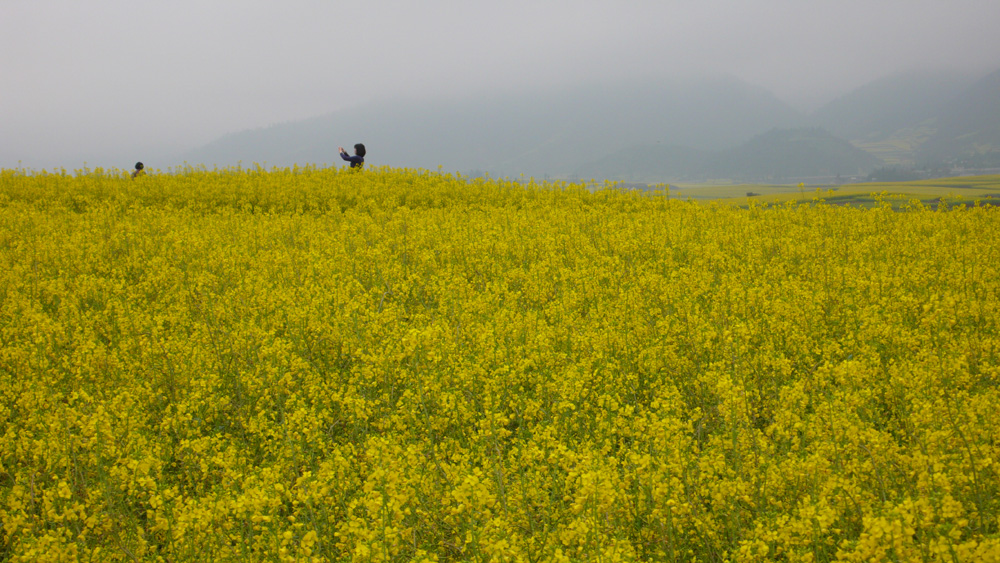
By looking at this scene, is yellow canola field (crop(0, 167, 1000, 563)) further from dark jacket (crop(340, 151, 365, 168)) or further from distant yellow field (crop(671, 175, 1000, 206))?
dark jacket (crop(340, 151, 365, 168))

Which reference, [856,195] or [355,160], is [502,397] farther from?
[856,195]

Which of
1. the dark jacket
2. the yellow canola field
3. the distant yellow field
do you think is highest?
the dark jacket

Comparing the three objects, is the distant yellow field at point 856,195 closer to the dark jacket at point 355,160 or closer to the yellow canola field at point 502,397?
the yellow canola field at point 502,397

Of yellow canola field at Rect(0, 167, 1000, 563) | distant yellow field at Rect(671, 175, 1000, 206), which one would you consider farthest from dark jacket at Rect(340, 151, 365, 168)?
distant yellow field at Rect(671, 175, 1000, 206)

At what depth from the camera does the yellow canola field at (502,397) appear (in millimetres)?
2658

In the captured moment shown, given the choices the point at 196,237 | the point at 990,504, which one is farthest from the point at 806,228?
the point at 196,237

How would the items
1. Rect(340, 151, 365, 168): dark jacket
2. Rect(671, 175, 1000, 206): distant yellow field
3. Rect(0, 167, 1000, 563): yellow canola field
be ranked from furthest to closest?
1. Rect(340, 151, 365, 168): dark jacket
2. Rect(671, 175, 1000, 206): distant yellow field
3. Rect(0, 167, 1000, 563): yellow canola field

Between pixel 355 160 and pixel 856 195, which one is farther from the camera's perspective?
pixel 355 160

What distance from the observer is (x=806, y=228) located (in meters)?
9.84

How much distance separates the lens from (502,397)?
421 centimetres

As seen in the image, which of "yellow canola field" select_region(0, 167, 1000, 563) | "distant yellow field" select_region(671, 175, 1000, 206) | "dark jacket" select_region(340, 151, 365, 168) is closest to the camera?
"yellow canola field" select_region(0, 167, 1000, 563)

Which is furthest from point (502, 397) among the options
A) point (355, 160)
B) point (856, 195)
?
point (856, 195)

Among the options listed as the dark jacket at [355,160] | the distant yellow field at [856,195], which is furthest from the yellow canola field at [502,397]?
the dark jacket at [355,160]

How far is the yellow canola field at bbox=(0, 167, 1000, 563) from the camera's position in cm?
266
